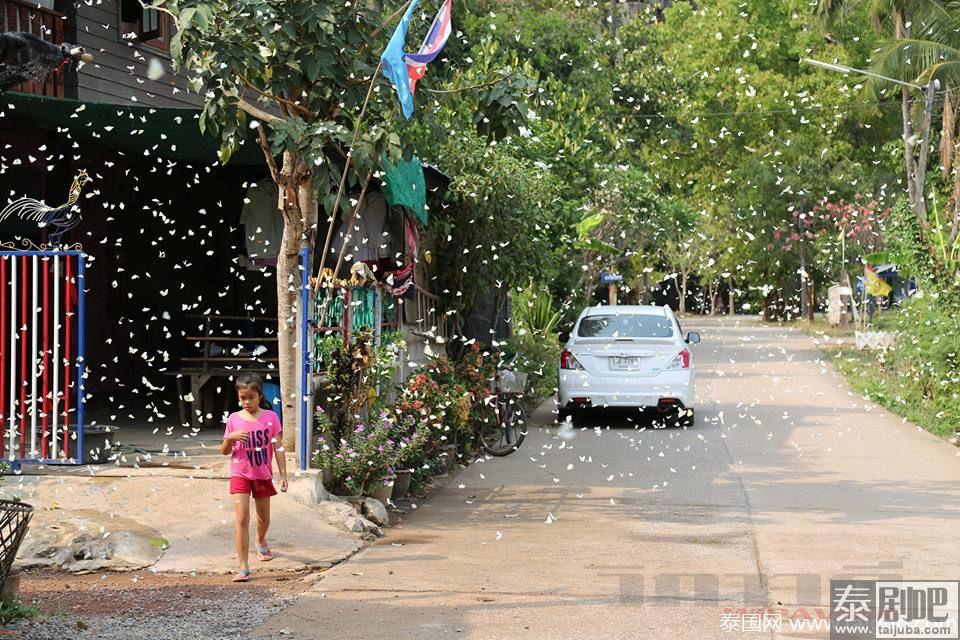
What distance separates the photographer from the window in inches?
598

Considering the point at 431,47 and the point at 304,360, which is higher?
the point at 431,47

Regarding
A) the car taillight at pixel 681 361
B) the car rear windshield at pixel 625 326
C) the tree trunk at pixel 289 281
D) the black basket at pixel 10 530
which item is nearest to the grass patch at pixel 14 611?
the black basket at pixel 10 530

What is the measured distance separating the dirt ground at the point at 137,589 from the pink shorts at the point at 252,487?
493 mm

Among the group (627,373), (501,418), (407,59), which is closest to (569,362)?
(627,373)

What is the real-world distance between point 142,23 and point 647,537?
943cm

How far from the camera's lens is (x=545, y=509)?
1073 cm

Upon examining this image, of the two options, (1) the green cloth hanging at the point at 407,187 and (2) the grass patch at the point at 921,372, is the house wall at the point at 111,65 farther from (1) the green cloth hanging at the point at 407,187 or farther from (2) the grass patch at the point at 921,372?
(2) the grass patch at the point at 921,372

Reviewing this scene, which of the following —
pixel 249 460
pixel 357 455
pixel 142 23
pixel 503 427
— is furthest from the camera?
pixel 142 23

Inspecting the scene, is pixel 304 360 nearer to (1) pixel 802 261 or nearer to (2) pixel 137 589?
(2) pixel 137 589

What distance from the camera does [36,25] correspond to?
13078mm

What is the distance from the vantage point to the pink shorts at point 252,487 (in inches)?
313

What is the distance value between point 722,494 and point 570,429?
575 cm

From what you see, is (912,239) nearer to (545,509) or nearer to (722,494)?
(722,494)

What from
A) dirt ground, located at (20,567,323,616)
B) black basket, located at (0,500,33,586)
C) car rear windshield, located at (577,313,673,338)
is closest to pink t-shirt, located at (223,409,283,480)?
dirt ground, located at (20,567,323,616)
